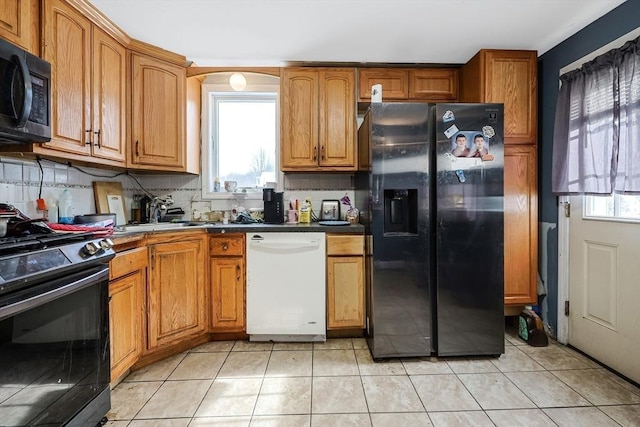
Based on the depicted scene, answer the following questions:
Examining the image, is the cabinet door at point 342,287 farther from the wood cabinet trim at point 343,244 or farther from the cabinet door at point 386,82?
the cabinet door at point 386,82

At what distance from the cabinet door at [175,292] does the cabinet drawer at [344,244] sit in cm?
98

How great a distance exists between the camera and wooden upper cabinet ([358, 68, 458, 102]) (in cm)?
262

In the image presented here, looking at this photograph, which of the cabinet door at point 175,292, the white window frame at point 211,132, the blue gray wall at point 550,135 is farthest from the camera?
the white window frame at point 211,132

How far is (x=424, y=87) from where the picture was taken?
265cm

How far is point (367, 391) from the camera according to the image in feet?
5.64

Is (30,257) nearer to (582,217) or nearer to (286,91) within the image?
(286,91)

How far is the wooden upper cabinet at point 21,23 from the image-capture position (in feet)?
4.46

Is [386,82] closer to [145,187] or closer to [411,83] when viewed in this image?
[411,83]

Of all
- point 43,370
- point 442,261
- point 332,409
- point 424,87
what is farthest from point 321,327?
point 424,87

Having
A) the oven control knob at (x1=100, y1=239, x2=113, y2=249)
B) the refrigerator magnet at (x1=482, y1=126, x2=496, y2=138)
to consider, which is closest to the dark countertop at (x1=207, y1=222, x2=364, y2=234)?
the oven control knob at (x1=100, y1=239, x2=113, y2=249)

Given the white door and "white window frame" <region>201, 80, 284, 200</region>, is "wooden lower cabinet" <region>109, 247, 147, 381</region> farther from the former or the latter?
the white door

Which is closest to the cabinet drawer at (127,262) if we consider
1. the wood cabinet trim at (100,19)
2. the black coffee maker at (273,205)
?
the black coffee maker at (273,205)

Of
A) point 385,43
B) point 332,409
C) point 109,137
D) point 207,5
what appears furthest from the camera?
point 385,43

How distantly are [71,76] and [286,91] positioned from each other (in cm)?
145
